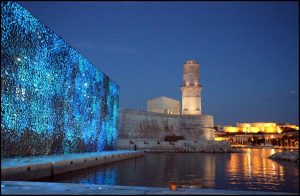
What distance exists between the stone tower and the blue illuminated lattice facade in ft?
120

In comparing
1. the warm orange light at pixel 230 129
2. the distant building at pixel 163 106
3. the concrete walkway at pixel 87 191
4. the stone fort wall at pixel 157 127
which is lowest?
the concrete walkway at pixel 87 191

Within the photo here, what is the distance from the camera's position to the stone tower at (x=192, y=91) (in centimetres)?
5884

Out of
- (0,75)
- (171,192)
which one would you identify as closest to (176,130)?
(0,75)

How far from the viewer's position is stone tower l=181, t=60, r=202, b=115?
2317 inches

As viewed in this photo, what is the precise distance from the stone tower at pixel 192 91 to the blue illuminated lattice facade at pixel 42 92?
36.6m

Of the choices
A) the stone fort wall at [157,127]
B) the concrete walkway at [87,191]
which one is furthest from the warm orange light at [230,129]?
the concrete walkway at [87,191]

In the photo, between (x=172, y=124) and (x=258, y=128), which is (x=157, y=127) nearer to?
(x=172, y=124)

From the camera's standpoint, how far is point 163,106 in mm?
64250

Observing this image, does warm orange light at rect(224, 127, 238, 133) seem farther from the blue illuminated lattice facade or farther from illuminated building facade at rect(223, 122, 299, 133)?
the blue illuminated lattice facade

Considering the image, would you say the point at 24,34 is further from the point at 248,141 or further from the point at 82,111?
the point at 248,141

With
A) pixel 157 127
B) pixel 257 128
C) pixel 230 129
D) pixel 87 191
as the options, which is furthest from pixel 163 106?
pixel 87 191

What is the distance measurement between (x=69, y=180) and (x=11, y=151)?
3.14 m

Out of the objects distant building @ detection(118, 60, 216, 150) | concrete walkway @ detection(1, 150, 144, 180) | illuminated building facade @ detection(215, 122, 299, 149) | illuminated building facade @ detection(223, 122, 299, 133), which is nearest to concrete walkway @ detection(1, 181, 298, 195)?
concrete walkway @ detection(1, 150, 144, 180)

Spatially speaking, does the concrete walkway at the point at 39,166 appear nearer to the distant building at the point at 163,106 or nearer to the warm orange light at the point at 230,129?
the distant building at the point at 163,106
